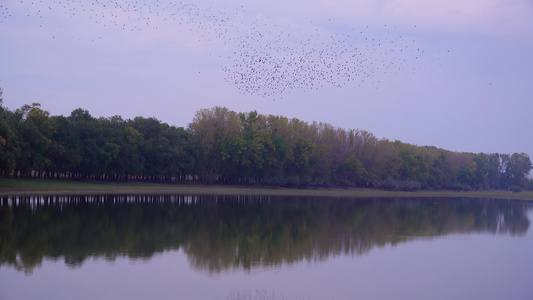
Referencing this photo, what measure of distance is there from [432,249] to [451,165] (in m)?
111

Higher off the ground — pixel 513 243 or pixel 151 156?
pixel 151 156

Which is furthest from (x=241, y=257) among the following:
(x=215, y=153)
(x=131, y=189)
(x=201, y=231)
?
(x=215, y=153)

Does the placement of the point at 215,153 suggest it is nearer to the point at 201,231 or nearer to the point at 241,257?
the point at 201,231

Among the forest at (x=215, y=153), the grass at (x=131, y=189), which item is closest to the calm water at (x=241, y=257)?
the grass at (x=131, y=189)

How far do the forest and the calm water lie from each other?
20.1 metres

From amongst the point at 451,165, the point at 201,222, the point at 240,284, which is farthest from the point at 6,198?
the point at 451,165

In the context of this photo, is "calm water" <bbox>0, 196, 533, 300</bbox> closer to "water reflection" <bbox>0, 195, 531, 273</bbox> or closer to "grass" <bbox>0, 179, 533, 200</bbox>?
"water reflection" <bbox>0, 195, 531, 273</bbox>

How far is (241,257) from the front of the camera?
25.2 meters

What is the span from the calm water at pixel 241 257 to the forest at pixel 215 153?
20.1 m

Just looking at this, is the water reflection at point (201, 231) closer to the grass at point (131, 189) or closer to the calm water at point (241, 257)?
the calm water at point (241, 257)

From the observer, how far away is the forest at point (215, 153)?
60.8 m

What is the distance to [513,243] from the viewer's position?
119ft

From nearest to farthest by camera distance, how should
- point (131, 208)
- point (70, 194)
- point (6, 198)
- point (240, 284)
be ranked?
point (240, 284), point (131, 208), point (6, 198), point (70, 194)

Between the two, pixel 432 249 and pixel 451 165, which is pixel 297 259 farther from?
pixel 451 165
